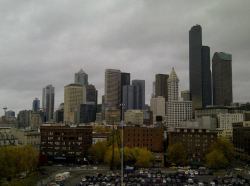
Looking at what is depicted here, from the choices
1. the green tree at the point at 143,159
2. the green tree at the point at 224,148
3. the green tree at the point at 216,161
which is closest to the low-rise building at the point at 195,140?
the green tree at the point at 224,148

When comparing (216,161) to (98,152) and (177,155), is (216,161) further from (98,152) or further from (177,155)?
(98,152)

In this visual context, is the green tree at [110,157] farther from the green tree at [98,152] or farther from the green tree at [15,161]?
the green tree at [15,161]

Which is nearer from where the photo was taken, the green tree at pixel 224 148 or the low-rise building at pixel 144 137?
the green tree at pixel 224 148

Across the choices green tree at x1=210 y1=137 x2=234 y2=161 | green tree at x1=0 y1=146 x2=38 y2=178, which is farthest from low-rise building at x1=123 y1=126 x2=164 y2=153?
green tree at x1=0 y1=146 x2=38 y2=178

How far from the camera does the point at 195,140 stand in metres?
180

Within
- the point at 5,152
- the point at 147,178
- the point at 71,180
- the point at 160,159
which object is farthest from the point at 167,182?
the point at 160,159

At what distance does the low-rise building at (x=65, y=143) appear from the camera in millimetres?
173375

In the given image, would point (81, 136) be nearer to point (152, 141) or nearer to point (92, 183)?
point (152, 141)

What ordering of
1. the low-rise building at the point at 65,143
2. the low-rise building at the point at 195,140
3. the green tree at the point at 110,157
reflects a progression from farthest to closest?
the low-rise building at the point at 195,140 < the low-rise building at the point at 65,143 < the green tree at the point at 110,157

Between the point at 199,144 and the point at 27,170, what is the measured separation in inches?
2979

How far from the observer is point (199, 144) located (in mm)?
178875

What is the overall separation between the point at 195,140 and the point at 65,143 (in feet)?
167

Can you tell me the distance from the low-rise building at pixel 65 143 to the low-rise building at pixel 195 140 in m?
35.3

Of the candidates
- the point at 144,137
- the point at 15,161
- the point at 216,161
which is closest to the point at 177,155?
the point at 216,161
